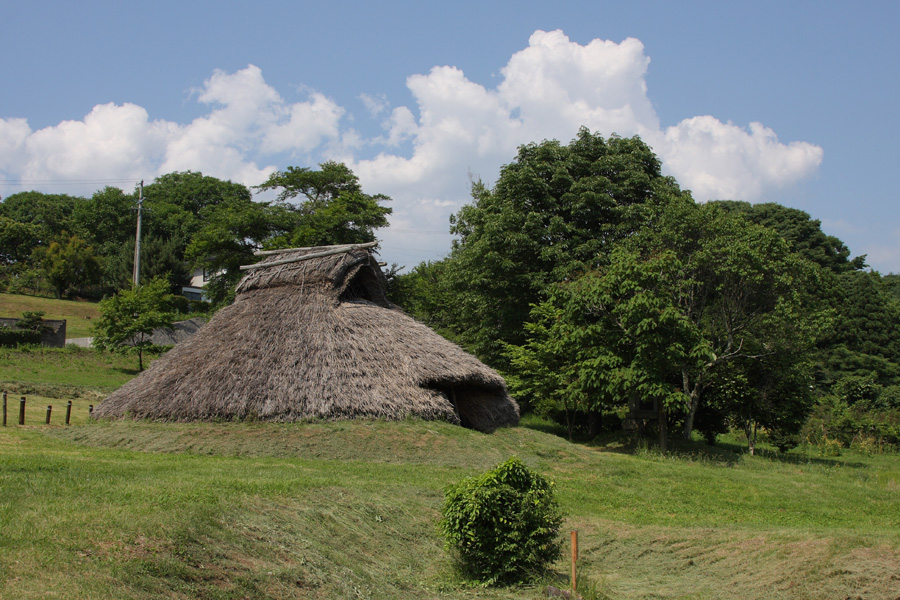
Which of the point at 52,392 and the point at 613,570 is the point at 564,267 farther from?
the point at 52,392

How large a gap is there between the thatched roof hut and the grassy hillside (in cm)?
67

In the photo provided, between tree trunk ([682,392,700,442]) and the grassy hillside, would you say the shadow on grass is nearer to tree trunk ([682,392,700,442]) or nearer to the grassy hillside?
tree trunk ([682,392,700,442])

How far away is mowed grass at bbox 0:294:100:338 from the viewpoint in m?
43.9

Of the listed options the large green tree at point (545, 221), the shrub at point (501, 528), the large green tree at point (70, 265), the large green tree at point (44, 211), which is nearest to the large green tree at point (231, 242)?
the large green tree at point (545, 221)

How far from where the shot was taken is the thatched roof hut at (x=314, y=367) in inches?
639

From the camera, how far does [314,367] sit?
1691 centimetres

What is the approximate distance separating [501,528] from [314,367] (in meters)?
9.82

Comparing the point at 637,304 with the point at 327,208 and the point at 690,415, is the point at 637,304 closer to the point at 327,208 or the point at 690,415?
the point at 690,415

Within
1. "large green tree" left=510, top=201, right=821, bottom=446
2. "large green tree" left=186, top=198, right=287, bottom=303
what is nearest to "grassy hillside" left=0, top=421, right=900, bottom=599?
"large green tree" left=510, top=201, right=821, bottom=446

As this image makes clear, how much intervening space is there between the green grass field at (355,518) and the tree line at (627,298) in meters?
3.96

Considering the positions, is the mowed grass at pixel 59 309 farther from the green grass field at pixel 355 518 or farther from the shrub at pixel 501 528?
the shrub at pixel 501 528

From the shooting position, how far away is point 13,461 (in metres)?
10.2

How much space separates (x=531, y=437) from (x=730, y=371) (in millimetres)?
6921

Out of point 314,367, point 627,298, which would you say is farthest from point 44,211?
point 627,298
